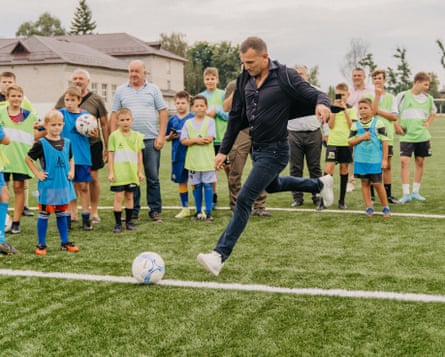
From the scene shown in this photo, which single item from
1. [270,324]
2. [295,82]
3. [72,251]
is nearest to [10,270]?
[72,251]

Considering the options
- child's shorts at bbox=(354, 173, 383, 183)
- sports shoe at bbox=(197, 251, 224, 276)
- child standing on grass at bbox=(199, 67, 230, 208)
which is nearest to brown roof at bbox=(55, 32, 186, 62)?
child standing on grass at bbox=(199, 67, 230, 208)

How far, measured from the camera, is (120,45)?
7244cm

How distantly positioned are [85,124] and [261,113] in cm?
310

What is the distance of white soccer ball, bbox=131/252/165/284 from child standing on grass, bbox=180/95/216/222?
330 centimetres

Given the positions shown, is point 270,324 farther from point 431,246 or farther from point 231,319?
point 431,246

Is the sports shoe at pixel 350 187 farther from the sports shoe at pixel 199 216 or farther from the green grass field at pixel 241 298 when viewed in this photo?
the sports shoe at pixel 199 216

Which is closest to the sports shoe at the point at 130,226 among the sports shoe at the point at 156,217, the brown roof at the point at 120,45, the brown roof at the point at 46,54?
the sports shoe at the point at 156,217

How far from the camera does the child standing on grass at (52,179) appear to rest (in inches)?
253

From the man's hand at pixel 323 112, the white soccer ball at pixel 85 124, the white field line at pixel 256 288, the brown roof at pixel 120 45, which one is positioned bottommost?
the white field line at pixel 256 288

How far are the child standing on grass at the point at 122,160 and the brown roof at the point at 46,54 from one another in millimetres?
49094

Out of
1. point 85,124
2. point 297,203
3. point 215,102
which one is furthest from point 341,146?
point 85,124

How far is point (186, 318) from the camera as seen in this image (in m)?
4.21

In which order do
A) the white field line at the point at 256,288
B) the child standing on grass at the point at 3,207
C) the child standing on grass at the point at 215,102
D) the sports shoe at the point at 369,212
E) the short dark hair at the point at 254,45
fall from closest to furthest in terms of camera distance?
the white field line at the point at 256,288
the short dark hair at the point at 254,45
the child standing on grass at the point at 3,207
the sports shoe at the point at 369,212
the child standing on grass at the point at 215,102

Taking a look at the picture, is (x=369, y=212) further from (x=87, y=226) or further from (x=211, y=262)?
(x=211, y=262)
